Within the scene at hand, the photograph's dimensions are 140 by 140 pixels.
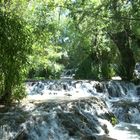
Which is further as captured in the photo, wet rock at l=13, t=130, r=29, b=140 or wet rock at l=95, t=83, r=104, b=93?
wet rock at l=95, t=83, r=104, b=93

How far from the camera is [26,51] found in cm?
1177

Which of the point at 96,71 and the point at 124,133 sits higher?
the point at 96,71

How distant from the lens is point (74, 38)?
95.9ft

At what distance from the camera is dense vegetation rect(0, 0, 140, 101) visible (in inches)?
452

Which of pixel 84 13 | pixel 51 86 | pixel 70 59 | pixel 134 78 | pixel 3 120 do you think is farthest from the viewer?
pixel 70 59

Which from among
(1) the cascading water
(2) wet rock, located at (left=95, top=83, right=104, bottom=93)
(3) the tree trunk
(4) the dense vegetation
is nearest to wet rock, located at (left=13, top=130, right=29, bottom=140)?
(1) the cascading water

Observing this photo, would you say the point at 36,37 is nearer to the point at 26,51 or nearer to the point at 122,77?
the point at 26,51

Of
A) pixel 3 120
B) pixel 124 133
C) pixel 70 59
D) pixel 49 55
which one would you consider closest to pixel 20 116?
pixel 3 120

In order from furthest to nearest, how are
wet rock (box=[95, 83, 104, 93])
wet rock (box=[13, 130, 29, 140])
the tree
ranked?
1. wet rock (box=[95, 83, 104, 93])
2. the tree
3. wet rock (box=[13, 130, 29, 140])

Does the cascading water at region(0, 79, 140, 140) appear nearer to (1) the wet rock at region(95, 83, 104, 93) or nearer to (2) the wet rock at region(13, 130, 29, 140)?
(2) the wet rock at region(13, 130, 29, 140)

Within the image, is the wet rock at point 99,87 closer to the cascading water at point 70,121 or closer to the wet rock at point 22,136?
the cascading water at point 70,121

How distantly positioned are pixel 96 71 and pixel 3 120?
13397 millimetres

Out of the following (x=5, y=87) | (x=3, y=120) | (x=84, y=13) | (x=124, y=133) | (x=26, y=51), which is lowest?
(x=124, y=133)

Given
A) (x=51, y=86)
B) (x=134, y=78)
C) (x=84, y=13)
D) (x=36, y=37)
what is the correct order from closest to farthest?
(x=84, y=13)
(x=36, y=37)
(x=51, y=86)
(x=134, y=78)
